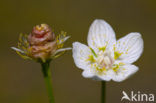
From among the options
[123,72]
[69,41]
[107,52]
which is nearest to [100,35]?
[107,52]

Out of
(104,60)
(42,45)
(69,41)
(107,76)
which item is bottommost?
(107,76)

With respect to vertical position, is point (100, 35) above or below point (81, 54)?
above

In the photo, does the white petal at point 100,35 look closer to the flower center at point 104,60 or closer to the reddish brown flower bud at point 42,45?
the flower center at point 104,60

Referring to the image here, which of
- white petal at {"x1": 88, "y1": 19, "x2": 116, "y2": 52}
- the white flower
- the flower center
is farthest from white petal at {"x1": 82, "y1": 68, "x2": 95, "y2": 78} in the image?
white petal at {"x1": 88, "y1": 19, "x2": 116, "y2": 52}

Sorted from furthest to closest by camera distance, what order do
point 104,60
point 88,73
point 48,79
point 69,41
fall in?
point 69,41 → point 104,60 → point 88,73 → point 48,79

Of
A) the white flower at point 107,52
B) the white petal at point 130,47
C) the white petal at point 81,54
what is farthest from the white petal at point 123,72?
the white petal at point 81,54

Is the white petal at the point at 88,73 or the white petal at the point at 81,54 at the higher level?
the white petal at the point at 81,54

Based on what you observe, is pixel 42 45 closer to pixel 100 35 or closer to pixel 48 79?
pixel 48 79

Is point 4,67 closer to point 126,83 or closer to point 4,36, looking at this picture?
point 4,36
